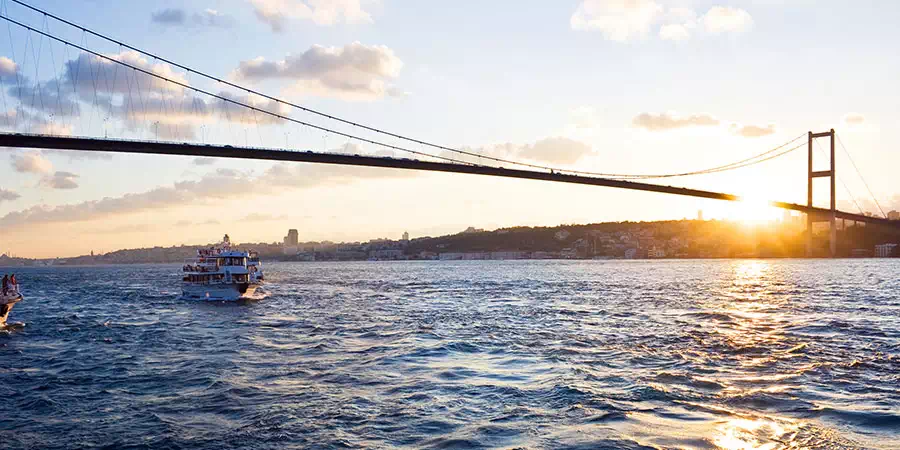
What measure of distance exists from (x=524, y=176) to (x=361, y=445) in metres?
51.5

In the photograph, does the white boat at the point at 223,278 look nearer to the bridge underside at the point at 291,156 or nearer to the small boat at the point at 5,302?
the bridge underside at the point at 291,156

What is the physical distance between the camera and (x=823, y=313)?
29.9m

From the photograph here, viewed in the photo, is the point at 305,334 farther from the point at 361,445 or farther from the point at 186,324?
the point at 361,445

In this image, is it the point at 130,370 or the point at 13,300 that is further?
the point at 13,300

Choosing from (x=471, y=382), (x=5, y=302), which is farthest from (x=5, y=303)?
(x=471, y=382)

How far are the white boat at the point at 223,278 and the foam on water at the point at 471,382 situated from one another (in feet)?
51.8

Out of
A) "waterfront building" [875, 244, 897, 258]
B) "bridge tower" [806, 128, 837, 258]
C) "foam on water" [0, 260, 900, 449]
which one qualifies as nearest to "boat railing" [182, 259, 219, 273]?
"foam on water" [0, 260, 900, 449]

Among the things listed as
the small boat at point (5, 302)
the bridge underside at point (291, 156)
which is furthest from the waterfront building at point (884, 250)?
the small boat at point (5, 302)

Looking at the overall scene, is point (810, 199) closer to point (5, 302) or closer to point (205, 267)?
point (205, 267)

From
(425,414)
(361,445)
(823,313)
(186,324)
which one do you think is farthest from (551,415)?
(186,324)

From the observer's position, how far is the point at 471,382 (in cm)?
1564

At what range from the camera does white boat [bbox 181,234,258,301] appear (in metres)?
46.9

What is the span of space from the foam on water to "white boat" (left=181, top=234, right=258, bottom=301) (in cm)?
1578

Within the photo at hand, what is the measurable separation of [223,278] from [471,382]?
117 ft
